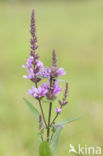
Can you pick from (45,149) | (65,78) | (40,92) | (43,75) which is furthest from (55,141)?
(65,78)

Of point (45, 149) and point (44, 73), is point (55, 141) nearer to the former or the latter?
point (45, 149)

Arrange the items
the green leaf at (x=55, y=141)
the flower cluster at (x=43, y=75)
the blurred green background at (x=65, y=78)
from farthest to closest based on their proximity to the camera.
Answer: the blurred green background at (x=65, y=78) < the green leaf at (x=55, y=141) < the flower cluster at (x=43, y=75)

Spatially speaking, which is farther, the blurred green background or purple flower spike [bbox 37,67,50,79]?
→ the blurred green background

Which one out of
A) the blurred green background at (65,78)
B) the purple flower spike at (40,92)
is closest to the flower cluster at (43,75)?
the purple flower spike at (40,92)

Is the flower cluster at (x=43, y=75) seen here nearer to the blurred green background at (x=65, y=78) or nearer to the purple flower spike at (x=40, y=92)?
the purple flower spike at (x=40, y=92)

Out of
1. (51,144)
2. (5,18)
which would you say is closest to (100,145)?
(51,144)

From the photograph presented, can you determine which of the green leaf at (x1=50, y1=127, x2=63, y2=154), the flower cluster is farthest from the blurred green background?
the flower cluster

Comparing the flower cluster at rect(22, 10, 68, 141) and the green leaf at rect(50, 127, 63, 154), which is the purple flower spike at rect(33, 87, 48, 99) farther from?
the green leaf at rect(50, 127, 63, 154)

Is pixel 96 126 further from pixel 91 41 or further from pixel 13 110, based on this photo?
pixel 91 41
